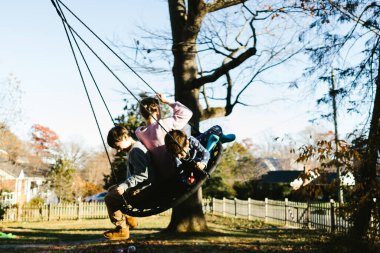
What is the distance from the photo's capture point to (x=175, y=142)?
3758 mm

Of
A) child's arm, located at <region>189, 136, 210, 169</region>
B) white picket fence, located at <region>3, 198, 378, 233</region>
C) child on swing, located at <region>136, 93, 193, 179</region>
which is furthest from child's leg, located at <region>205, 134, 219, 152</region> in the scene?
white picket fence, located at <region>3, 198, 378, 233</region>

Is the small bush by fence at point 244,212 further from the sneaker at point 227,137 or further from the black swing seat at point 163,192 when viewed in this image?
the black swing seat at point 163,192

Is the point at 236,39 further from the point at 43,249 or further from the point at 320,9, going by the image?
the point at 43,249

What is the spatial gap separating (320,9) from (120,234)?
7699 mm

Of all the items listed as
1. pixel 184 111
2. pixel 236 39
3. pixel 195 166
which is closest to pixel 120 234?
pixel 195 166

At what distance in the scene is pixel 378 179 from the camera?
26.0 feet

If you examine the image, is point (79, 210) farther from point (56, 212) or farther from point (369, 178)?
point (369, 178)

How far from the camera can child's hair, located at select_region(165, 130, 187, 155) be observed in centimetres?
379

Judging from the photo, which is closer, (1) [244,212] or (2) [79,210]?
(1) [244,212]

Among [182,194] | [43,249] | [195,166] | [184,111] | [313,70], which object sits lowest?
[43,249]

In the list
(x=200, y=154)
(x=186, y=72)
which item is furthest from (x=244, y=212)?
(x=200, y=154)

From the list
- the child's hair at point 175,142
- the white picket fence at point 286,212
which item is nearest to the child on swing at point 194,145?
the child's hair at point 175,142

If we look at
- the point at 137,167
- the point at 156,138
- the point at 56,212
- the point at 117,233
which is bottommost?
the point at 56,212

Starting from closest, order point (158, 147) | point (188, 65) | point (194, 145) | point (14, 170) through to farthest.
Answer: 1. point (158, 147)
2. point (194, 145)
3. point (188, 65)
4. point (14, 170)
